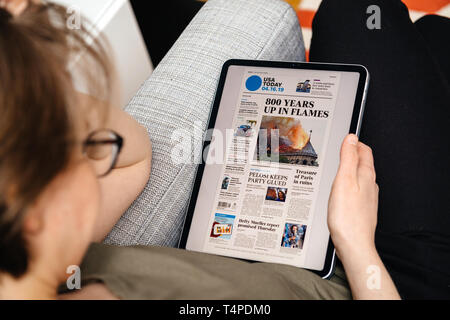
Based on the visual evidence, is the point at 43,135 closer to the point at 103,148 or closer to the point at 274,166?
the point at 103,148

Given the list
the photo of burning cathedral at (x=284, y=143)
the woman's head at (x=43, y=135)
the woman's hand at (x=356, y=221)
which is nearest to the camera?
the woman's head at (x=43, y=135)

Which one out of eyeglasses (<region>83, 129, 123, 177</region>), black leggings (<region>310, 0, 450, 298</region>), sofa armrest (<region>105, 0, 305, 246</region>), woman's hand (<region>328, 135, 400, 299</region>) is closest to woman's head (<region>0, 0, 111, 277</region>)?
eyeglasses (<region>83, 129, 123, 177</region>)

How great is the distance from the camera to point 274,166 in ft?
2.15

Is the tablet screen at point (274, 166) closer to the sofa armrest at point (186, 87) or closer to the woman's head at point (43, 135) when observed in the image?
the sofa armrest at point (186, 87)

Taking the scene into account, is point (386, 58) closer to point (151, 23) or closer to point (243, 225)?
point (243, 225)

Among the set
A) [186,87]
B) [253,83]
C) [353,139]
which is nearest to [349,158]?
[353,139]

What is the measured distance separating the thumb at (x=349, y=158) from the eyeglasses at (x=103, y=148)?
12.6 inches

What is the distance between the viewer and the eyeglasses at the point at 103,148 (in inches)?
17.3

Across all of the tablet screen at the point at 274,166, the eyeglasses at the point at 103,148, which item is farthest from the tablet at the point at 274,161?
the eyeglasses at the point at 103,148

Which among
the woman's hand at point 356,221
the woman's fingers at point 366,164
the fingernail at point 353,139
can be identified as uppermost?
the fingernail at point 353,139

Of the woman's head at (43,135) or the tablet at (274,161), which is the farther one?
the tablet at (274,161)

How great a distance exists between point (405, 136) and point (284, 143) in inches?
7.7

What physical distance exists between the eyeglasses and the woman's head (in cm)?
2

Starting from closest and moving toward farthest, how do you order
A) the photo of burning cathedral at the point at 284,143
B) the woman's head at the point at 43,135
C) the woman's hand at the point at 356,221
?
the woman's head at the point at 43,135 < the woman's hand at the point at 356,221 < the photo of burning cathedral at the point at 284,143
